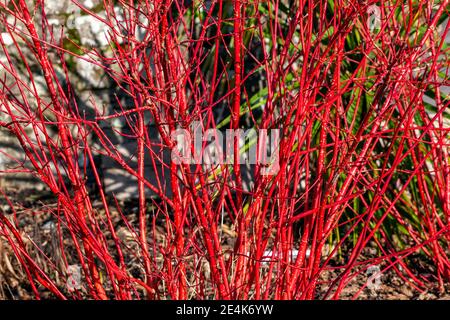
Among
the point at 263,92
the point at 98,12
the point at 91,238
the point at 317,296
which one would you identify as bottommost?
the point at 317,296

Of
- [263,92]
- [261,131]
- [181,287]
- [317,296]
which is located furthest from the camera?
[263,92]

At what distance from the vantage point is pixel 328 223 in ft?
6.67

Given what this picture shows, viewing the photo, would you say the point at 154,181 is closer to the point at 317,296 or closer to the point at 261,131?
the point at 317,296

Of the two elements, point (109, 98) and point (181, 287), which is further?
point (109, 98)

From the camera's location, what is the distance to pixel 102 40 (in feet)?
13.4

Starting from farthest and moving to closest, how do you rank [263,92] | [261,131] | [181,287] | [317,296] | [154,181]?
[154,181], [263,92], [317,296], [181,287], [261,131]

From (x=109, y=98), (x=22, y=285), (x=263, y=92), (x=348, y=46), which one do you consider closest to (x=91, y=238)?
(x=22, y=285)

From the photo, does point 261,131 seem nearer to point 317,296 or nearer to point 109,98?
point 317,296

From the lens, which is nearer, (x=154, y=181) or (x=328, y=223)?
(x=328, y=223)

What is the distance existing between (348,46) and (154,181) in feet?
4.62

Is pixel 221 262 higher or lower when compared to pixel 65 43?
lower

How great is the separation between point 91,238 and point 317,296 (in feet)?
4.53

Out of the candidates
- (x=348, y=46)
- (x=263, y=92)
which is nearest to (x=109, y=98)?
(x=263, y=92)

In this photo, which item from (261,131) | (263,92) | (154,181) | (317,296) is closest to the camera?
(261,131)
